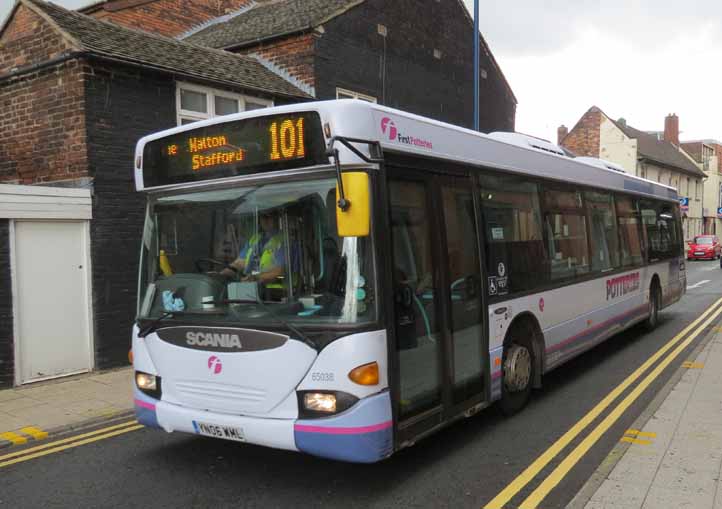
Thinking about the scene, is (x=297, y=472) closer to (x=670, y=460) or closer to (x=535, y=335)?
(x=670, y=460)

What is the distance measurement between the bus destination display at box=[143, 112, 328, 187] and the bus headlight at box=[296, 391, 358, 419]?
1571mm

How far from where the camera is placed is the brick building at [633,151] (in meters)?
43.0

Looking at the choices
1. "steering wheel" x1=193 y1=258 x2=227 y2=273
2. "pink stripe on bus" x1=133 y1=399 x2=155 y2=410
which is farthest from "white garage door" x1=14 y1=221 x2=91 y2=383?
"steering wheel" x1=193 y1=258 x2=227 y2=273

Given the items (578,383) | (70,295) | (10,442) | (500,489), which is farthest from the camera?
(70,295)

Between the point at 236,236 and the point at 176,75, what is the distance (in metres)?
6.73

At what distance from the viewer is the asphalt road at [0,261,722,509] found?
4.45 meters

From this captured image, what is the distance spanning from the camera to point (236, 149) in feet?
15.4

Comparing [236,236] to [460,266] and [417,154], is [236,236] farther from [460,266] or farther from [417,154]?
[460,266]

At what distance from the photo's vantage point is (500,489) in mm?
4551

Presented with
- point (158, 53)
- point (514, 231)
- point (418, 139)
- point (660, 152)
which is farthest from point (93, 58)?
point (660, 152)

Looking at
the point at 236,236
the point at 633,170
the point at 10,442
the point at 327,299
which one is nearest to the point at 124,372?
the point at 10,442

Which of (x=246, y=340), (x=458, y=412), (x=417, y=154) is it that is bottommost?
(x=458, y=412)

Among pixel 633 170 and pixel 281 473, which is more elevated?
pixel 633 170

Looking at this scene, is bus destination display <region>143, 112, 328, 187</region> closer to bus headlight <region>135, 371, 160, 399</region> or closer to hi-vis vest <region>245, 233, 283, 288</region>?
hi-vis vest <region>245, 233, 283, 288</region>
